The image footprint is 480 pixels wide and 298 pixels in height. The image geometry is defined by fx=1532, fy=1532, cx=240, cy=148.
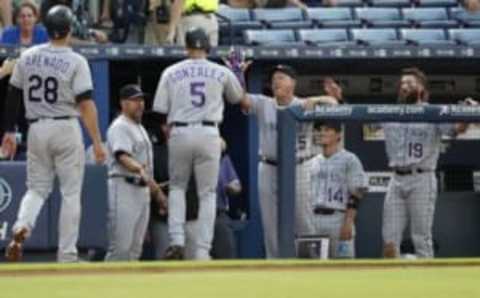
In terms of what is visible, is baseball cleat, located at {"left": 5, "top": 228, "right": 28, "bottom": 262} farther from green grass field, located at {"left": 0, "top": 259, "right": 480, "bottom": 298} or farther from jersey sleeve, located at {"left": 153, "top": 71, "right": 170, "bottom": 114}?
jersey sleeve, located at {"left": 153, "top": 71, "right": 170, "bottom": 114}

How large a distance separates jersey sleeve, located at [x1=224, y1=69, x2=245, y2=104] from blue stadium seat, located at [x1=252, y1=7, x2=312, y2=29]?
388cm

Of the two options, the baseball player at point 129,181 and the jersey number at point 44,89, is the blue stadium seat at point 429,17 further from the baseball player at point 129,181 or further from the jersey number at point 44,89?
the jersey number at point 44,89

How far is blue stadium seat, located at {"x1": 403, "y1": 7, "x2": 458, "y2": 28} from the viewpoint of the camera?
1670cm

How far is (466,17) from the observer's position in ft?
55.1

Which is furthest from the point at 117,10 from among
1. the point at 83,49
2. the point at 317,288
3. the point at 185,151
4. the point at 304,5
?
the point at 317,288

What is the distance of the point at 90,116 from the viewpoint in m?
11.1

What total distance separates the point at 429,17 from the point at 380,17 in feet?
1.96

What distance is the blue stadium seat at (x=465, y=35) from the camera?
15812 mm

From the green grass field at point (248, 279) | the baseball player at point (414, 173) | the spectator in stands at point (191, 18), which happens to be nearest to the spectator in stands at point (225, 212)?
the baseball player at point (414, 173)

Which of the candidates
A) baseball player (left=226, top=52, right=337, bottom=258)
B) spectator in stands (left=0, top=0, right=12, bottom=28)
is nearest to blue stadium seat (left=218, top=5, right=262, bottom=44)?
spectator in stands (left=0, top=0, right=12, bottom=28)

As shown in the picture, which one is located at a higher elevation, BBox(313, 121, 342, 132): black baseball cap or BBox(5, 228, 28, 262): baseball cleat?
BBox(313, 121, 342, 132): black baseball cap

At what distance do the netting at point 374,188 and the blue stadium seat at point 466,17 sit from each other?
264 centimetres

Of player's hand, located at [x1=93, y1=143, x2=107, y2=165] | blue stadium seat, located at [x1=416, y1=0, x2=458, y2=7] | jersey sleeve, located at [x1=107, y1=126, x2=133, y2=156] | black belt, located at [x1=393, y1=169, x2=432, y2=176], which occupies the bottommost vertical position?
black belt, located at [x1=393, y1=169, x2=432, y2=176]

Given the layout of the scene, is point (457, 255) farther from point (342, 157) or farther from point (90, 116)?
point (90, 116)
